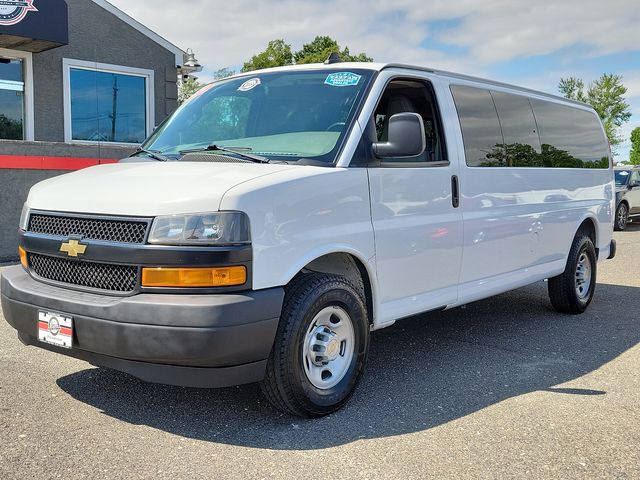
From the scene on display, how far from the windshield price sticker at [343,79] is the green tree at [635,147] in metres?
65.0

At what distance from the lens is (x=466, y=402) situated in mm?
4242

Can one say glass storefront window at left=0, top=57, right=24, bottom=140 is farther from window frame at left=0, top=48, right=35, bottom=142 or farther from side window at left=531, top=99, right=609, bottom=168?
side window at left=531, top=99, right=609, bottom=168

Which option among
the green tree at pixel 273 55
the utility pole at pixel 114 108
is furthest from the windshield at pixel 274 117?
the green tree at pixel 273 55

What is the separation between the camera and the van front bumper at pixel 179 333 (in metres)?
3.26

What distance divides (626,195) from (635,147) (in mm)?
50901

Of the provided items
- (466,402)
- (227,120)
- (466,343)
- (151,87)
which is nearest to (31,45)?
(151,87)

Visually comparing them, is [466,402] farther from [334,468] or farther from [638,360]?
[638,360]

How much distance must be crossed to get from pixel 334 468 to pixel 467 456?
70cm

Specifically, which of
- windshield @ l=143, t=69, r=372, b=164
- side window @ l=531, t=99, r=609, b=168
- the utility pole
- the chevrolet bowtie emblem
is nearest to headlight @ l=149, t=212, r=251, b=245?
the chevrolet bowtie emblem

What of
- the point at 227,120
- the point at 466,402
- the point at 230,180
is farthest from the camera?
the point at 227,120

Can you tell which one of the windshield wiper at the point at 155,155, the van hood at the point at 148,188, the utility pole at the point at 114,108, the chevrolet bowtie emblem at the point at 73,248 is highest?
the utility pole at the point at 114,108

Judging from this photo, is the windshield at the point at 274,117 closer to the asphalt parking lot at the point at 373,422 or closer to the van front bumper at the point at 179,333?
the van front bumper at the point at 179,333

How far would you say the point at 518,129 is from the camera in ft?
19.5

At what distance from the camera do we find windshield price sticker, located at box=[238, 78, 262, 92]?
4.84 metres
